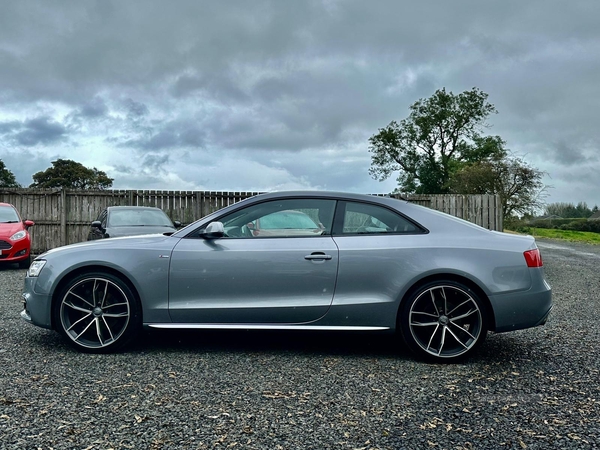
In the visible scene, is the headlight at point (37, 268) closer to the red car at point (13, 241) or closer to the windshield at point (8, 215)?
the red car at point (13, 241)

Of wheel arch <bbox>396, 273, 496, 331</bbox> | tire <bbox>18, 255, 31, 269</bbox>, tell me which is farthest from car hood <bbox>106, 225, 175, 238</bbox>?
wheel arch <bbox>396, 273, 496, 331</bbox>

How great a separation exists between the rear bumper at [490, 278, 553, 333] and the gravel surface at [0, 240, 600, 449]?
36 cm

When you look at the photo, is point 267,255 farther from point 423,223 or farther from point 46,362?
point 46,362

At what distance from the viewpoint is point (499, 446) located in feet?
9.65

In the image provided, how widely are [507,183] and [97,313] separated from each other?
79.6ft

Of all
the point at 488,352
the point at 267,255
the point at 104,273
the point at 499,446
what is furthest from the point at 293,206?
the point at 499,446

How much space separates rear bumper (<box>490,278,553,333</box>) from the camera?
4.53 meters

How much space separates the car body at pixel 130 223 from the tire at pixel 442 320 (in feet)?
23.3

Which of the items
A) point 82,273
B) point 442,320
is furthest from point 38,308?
point 442,320

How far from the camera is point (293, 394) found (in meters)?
3.74

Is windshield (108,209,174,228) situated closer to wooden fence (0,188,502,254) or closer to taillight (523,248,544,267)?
wooden fence (0,188,502,254)

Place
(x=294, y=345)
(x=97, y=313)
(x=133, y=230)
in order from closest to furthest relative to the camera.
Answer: (x=97, y=313)
(x=294, y=345)
(x=133, y=230)

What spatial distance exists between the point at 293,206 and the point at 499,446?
2679 millimetres

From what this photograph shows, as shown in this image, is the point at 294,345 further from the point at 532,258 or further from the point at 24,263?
the point at 24,263
